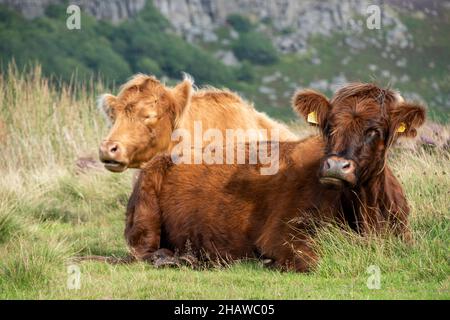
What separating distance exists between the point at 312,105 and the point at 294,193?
813 millimetres

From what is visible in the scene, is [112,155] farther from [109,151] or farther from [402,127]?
[402,127]

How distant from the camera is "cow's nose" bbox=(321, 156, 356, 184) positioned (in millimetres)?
7691

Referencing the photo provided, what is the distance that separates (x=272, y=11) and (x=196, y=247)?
76.8 meters

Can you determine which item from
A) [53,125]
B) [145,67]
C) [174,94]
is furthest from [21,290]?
[145,67]

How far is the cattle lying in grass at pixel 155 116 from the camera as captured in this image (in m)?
10.5

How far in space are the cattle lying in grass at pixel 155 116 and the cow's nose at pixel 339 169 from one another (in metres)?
3.21

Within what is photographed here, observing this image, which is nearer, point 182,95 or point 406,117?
point 406,117

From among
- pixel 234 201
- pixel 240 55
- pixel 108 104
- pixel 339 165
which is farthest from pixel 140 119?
pixel 240 55

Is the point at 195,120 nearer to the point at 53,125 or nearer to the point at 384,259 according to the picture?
the point at 384,259

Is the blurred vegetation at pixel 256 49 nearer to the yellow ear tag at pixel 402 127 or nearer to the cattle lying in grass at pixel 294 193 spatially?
the cattle lying in grass at pixel 294 193

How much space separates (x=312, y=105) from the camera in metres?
8.46

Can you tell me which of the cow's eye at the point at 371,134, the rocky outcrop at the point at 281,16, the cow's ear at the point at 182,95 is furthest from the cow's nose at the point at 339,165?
the rocky outcrop at the point at 281,16

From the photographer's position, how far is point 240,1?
86.9 m

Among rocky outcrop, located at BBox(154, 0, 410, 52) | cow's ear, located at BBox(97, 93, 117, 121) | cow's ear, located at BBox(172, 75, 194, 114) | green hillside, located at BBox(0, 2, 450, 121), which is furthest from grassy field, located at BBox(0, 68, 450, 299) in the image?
rocky outcrop, located at BBox(154, 0, 410, 52)
